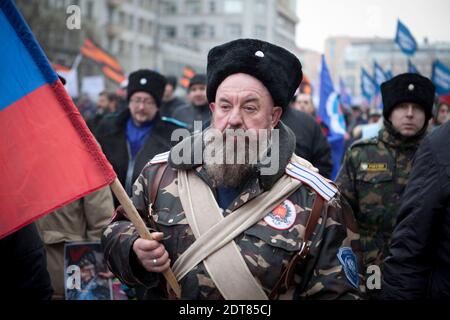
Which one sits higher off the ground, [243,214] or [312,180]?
[312,180]

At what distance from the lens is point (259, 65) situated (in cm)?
295

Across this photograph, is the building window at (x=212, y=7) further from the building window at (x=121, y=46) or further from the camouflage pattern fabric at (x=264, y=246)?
the camouflage pattern fabric at (x=264, y=246)

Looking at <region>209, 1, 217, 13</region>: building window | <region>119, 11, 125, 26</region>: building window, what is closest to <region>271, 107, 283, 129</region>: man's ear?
<region>119, 11, 125, 26</region>: building window

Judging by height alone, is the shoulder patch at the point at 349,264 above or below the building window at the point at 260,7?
below

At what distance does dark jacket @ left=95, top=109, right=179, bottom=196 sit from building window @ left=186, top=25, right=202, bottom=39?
74.1 m

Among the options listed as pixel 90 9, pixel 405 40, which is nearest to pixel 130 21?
pixel 90 9

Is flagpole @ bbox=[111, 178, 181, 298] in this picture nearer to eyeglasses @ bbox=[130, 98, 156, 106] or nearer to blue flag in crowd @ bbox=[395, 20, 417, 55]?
eyeglasses @ bbox=[130, 98, 156, 106]

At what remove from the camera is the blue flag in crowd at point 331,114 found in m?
8.59

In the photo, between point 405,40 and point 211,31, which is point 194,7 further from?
point 405,40

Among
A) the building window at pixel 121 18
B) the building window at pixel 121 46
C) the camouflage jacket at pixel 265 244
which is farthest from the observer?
the building window at pixel 121 18

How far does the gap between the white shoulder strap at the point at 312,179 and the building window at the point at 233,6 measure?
76460mm

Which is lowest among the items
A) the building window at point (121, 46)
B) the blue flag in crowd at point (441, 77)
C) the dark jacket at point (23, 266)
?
the dark jacket at point (23, 266)

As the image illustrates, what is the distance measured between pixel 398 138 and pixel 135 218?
3.00 metres

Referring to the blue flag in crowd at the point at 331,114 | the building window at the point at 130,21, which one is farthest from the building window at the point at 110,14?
the blue flag in crowd at the point at 331,114
